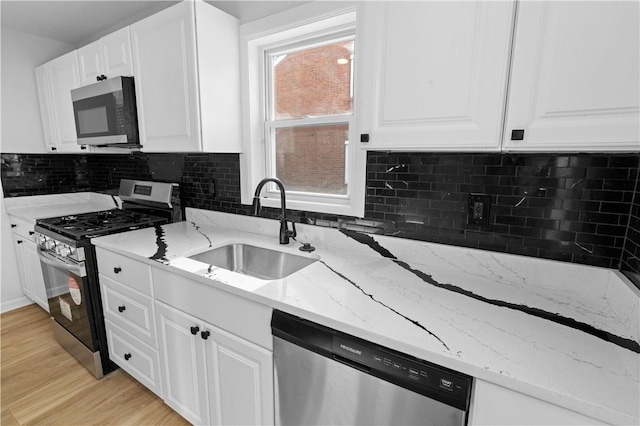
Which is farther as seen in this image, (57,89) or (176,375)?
(57,89)

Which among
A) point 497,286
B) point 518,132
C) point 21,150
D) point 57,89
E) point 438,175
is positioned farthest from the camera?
point 21,150

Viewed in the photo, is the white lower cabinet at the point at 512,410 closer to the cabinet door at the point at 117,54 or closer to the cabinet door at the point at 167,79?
the cabinet door at the point at 167,79

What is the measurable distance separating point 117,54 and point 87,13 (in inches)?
26.4

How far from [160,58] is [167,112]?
294 millimetres

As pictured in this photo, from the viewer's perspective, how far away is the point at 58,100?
2.48 meters

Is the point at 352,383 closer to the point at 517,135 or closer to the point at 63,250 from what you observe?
the point at 517,135

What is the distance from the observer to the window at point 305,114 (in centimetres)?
159

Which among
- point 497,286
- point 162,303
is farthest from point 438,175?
point 162,303

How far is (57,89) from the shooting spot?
2.46m

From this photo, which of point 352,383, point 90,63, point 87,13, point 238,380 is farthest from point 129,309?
point 87,13

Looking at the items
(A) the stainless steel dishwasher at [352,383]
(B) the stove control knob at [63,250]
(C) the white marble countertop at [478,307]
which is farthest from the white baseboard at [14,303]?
(A) the stainless steel dishwasher at [352,383]

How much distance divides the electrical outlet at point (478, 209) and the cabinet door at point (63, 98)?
9.11 feet

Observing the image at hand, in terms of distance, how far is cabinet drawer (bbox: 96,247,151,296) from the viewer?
154 cm

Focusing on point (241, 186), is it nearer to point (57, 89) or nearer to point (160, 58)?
point (160, 58)
